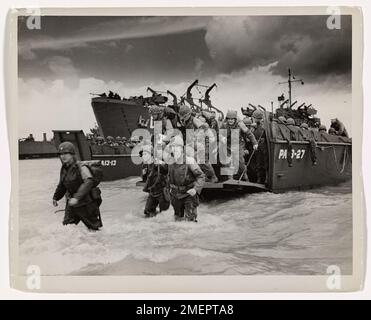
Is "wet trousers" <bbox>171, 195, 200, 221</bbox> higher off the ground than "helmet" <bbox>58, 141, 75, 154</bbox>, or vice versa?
"helmet" <bbox>58, 141, 75, 154</bbox>

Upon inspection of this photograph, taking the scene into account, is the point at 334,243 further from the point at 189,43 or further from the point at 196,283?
the point at 189,43

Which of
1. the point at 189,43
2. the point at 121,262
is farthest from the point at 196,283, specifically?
the point at 189,43

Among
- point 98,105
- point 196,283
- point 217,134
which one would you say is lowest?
point 196,283

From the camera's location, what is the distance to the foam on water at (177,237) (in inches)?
136

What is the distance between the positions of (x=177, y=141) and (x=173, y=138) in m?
0.04

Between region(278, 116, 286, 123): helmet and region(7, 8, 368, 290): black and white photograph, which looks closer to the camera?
region(7, 8, 368, 290): black and white photograph

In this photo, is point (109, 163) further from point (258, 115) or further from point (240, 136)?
point (258, 115)

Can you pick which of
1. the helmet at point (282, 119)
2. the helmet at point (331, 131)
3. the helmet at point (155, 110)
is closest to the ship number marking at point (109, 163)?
the helmet at point (155, 110)

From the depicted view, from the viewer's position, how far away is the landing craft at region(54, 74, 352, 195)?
3533 millimetres

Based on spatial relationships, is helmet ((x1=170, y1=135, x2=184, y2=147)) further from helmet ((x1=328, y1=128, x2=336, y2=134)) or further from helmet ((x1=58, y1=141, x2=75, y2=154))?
helmet ((x1=328, y1=128, x2=336, y2=134))

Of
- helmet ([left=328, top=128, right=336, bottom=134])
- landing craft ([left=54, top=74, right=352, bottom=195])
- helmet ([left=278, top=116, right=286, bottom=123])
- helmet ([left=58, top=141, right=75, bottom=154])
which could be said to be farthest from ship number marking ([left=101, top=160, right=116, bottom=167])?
helmet ([left=328, top=128, right=336, bottom=134])

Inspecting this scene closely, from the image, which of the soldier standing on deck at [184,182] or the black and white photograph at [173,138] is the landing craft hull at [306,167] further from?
the soldier standing on deck at [184,182]

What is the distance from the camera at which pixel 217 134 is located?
3564 mm

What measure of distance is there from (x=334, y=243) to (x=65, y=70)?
240 centimetres
